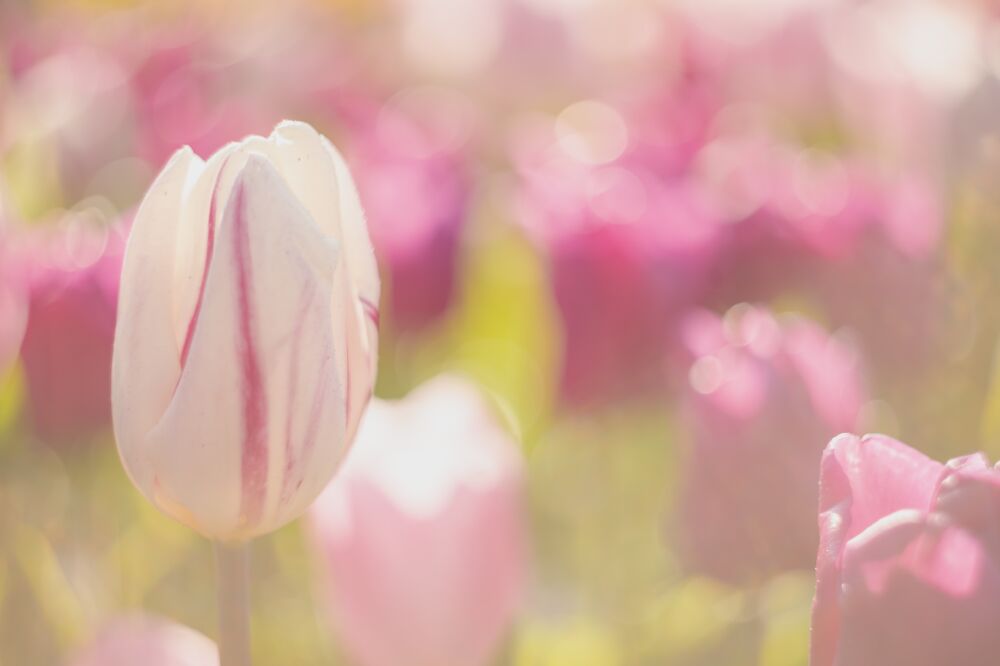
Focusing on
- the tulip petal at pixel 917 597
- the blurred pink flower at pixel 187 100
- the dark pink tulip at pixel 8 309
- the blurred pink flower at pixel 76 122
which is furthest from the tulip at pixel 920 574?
the blurred pink flower at pixel 76 122

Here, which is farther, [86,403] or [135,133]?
[135,133]

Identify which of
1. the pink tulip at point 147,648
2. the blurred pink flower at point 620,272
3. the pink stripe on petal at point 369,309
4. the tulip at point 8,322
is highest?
the blurred pink flower at point 620,272

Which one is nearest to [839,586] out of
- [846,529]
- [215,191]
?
[846,529]

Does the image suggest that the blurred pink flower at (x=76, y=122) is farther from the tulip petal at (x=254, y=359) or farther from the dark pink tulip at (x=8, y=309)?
the tulip petal at (x=254, y=359)

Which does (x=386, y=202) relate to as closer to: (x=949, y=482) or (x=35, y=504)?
(x=35, y=504)

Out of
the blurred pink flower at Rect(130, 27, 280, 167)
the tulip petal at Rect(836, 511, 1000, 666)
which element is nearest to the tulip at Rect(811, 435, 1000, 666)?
the tulip petal at Rect(836, 511, 1000, 666)

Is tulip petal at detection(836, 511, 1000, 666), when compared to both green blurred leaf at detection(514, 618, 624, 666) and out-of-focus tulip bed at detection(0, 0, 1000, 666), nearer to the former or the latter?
out-of-focus tulip bed at detection(0, 0, 1000, 666)

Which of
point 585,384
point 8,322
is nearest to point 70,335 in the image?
point 8,322
